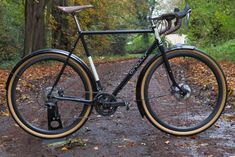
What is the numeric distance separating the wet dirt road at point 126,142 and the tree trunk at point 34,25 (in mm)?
10523

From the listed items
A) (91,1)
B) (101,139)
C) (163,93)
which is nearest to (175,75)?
(163,93)

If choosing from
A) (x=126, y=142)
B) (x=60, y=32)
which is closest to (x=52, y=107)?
(x=126, y=142)

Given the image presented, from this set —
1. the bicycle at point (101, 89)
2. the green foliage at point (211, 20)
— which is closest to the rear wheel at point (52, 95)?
the bicycle at point (101, 89)

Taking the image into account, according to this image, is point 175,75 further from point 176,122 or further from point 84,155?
point 84,155

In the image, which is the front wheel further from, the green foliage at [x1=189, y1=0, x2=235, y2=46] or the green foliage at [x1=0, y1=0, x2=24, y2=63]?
the green foliage at [x1=0, y1=0, x2=24, y2=63]

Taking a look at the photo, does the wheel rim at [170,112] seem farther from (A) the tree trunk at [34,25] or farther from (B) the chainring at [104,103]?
(A) the tree trunk at [34,25]

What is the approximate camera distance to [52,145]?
12.9ft

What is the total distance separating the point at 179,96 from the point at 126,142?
72cm

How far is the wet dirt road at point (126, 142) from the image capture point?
3627 mm

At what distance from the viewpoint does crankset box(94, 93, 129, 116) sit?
4.04 m

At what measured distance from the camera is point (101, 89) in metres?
4.10

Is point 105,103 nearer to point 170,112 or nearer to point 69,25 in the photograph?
point 170,112

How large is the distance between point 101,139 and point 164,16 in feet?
4.43

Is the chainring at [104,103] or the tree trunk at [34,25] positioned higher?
the tree trunk at [34,25]
